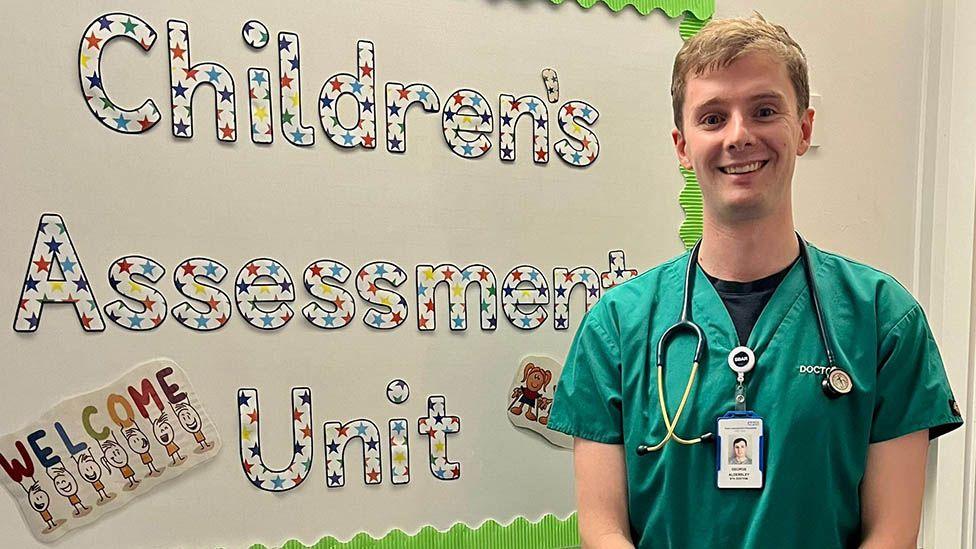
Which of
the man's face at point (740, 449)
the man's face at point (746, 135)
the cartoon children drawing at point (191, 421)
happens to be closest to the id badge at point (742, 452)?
the man's face at point (740, 449)

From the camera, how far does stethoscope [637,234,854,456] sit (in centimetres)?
113

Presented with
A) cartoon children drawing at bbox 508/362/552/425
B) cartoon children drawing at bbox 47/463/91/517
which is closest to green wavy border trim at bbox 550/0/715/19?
cartoon children drawing at bbox 508/362/552/425

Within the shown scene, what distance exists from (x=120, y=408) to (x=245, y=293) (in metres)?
0.24

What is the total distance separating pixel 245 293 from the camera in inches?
52.3

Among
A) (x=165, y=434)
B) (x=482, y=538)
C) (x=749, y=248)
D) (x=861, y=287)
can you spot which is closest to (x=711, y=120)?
(x=749, y=248)

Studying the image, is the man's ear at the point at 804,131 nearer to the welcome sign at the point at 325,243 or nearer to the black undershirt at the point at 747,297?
the black undershirt at the point at 747,297

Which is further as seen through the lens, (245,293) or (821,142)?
(821,142)

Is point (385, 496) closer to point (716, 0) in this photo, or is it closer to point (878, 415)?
point (878, 415)

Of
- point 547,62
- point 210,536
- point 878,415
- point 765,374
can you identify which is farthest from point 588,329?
point 210,536

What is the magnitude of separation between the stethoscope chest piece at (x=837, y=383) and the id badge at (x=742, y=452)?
9 cm

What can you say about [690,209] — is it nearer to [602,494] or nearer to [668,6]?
[668,6]

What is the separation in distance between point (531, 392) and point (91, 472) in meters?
0.70

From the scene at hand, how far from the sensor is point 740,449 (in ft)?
3.70

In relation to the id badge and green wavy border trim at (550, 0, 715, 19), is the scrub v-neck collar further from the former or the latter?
green wavy border trim at (550, 0, 715, 19)
